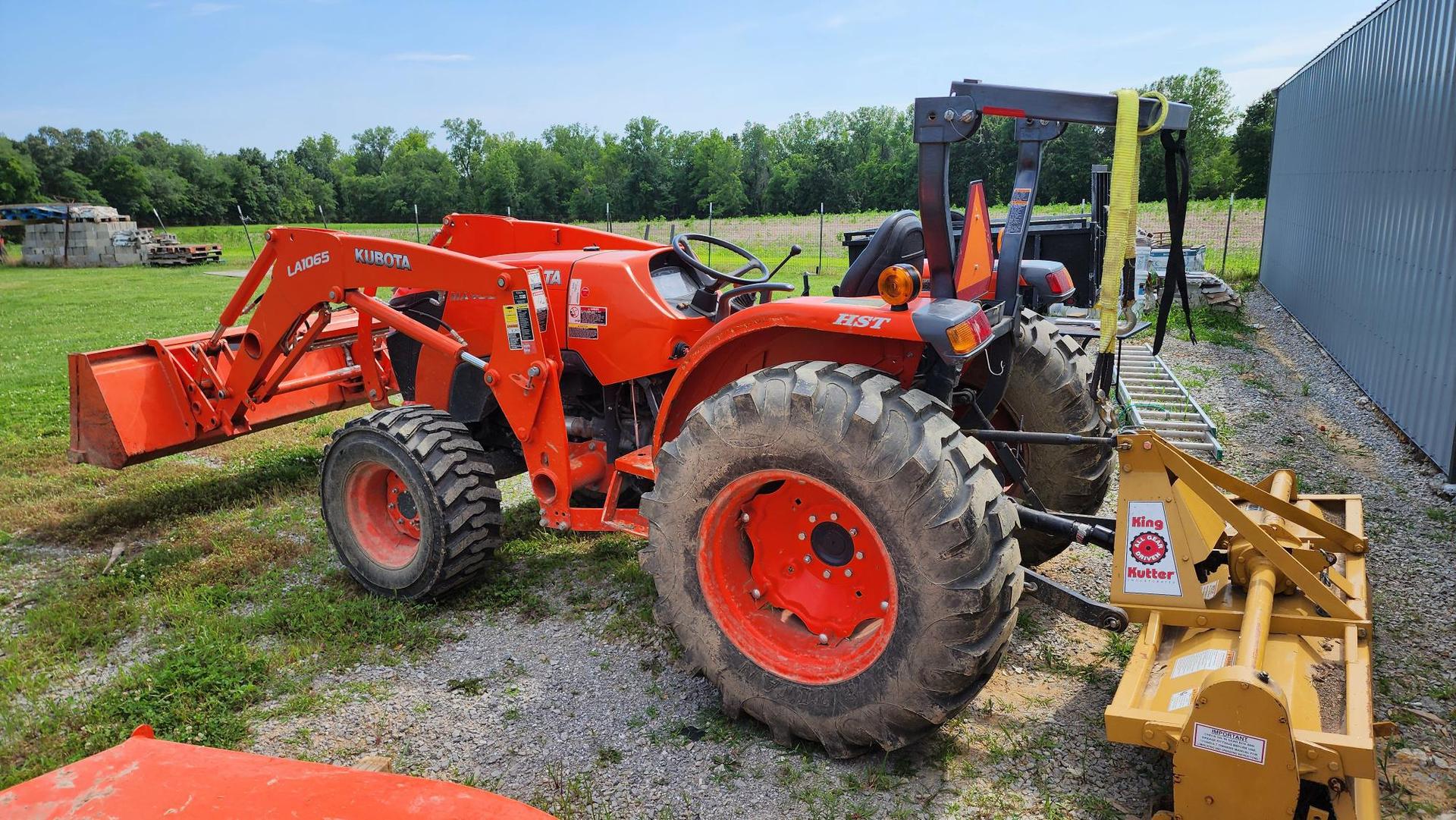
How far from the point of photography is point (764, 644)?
132 inches

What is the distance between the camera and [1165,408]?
7.39m

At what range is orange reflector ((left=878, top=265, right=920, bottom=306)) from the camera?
10.2 feet

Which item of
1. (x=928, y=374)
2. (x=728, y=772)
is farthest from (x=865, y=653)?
(x=928, y=374)

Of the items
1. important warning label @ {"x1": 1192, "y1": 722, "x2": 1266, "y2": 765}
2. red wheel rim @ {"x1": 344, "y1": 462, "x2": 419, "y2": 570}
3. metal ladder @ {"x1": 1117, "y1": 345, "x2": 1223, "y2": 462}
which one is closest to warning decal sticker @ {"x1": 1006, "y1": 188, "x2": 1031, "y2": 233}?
important warning label @ {"x1": 1192, "y1": 722, "x2": 1266, "y2": 765}

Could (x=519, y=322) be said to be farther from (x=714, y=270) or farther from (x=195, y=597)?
(x=195, y=597)

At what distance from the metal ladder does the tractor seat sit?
2430 mm

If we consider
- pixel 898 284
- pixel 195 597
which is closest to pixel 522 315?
pixel 898 284

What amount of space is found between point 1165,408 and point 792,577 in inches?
203

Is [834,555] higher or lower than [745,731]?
higher

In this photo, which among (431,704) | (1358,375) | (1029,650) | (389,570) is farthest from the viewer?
(1358,375)

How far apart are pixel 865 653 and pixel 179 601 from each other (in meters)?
3.43

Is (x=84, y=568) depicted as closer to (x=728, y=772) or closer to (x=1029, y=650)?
(x=728, y=772)

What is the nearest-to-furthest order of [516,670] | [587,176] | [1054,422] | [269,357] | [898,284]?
[898,284] → [516,670] → [1054,422] → [269,357] → [587,176]

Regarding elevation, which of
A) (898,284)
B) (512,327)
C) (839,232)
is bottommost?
(839,232)
